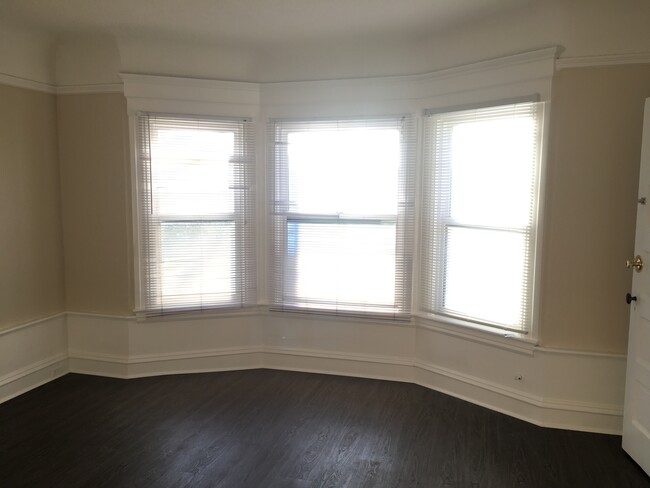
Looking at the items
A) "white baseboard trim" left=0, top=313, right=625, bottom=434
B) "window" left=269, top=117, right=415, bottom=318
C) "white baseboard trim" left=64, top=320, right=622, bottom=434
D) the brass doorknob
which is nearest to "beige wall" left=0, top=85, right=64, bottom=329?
"white baseboard trim" left=0, top=313, right=625, bottom=434

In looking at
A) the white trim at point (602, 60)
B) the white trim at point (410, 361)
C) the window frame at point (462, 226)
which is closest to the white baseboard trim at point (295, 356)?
the white trim at point (410, 361)

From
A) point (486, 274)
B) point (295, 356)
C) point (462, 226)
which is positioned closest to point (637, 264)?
point (486, 274)

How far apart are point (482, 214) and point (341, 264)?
1186mm

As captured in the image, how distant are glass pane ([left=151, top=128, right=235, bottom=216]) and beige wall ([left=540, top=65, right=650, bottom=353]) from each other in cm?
243

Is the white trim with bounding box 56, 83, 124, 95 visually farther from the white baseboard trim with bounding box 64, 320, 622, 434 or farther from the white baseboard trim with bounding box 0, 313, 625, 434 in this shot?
the white baseboard trim with bounding box 64, 320, 622, 434

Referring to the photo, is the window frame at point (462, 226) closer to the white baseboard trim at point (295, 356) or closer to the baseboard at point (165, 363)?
the white baseboard trim at point (295, 356)

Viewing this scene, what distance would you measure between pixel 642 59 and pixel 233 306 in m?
3.34

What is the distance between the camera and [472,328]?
3498 millimetres

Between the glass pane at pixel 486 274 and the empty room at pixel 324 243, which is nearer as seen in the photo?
the empty room at pixel 324 243

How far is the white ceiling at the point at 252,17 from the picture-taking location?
3.08m

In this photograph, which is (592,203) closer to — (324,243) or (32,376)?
(324,243)

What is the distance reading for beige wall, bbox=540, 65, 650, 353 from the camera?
2906mm

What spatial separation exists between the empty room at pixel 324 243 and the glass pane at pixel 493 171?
0.05 feet

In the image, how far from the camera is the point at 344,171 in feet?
12.8
